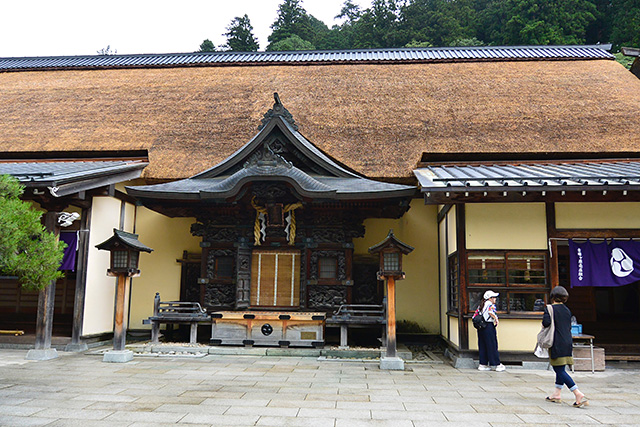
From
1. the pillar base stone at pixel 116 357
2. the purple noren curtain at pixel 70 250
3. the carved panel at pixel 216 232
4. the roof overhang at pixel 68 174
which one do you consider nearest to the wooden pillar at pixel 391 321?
the carved panel at pixel 216 232

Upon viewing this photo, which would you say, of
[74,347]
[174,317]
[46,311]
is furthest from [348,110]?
[74,347]

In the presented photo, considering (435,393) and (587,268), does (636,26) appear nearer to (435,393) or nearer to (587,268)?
(587,268)

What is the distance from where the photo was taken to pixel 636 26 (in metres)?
23.8

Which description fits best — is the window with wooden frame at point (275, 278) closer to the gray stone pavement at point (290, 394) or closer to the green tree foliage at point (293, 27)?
the gray stone pavement at point (290, 394)

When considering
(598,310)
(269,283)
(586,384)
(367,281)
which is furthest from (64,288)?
(598,310)

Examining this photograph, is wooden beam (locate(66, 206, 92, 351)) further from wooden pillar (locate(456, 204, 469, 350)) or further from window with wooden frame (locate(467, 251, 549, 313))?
window with wooden frame (locate(467, 251, 549, 313))

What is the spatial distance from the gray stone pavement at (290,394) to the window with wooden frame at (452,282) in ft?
4.59

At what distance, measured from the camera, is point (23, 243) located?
5379 millimetres

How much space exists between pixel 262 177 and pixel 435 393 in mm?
5131

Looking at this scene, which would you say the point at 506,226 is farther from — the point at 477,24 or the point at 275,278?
the point at 477,24

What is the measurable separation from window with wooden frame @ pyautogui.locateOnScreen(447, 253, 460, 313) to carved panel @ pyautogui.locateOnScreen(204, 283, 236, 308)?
15.4 feet

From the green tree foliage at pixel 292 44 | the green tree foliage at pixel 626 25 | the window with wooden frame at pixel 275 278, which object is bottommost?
the window with wooden frame at pixel 275 278

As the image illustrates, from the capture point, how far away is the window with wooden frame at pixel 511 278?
26.6 feet

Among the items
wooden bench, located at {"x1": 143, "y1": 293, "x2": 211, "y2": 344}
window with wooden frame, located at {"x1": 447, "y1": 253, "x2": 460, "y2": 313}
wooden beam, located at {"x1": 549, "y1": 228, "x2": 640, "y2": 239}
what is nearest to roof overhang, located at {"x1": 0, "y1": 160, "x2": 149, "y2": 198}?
wooden bench, located at {"x1": 143, "y1": 293, "x2": 211, "y2": 344}
